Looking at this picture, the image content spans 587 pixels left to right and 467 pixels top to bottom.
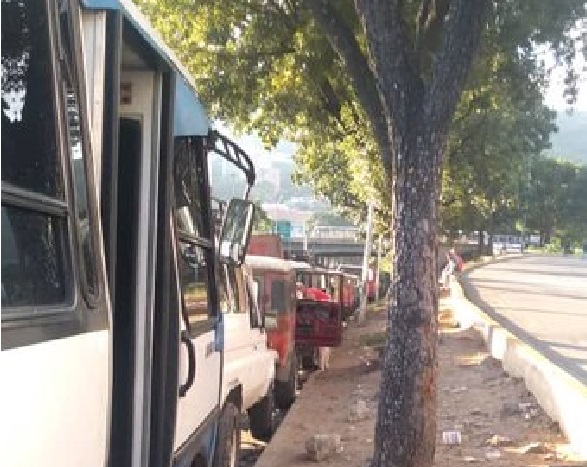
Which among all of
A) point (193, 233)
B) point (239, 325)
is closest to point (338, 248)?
point (239, 325)

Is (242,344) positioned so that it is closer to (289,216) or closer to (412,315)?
(412,315)

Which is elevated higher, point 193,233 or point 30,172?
point 30,172

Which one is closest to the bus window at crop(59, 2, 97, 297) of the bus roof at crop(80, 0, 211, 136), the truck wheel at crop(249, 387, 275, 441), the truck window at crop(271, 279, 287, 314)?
the bus roof at crop(80, 0, 211, 136)

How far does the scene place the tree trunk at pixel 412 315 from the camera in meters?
6.71

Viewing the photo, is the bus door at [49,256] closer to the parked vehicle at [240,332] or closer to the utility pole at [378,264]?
the parked vehicle at [240,332]

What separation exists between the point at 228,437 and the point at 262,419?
4.18 meters

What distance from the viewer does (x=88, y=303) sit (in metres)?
2.70

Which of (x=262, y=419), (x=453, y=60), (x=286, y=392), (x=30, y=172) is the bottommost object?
(x=286, y=392)

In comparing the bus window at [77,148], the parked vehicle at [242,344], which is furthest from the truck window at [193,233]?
the bus window at [77,148]

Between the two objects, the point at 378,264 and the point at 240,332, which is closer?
the point at 240,332

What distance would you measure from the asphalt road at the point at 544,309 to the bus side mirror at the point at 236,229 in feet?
21.4

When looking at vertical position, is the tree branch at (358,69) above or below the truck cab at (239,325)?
above

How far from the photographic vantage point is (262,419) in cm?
999

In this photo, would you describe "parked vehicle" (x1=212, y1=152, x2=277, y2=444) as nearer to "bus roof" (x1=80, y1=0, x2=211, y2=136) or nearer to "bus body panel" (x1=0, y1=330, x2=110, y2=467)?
"bus roof" (x1=80, y1=0, x2=211, y2=136)
